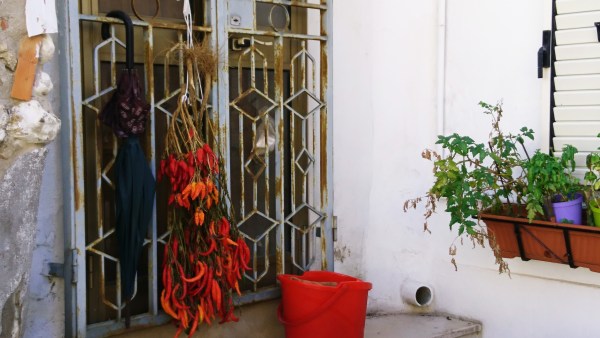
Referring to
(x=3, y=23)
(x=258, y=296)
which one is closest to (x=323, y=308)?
(x=258, y=296)

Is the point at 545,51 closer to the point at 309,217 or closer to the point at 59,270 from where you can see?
the point at 309,217

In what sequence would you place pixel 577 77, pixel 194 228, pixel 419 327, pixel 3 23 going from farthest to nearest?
pixel 419 327 < pixel 577 77 < pixel 194 228 < pixel 3 23

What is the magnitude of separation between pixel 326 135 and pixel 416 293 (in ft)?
3.83

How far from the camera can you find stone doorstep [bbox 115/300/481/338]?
397cm

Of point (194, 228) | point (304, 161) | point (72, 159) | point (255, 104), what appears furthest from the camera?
point (304, 161)

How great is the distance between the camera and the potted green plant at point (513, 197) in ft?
12.6

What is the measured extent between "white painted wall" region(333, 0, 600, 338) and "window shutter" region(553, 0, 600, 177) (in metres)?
0.23

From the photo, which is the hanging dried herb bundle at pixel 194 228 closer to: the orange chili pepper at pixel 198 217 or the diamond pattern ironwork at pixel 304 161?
the orange chili pepper at pixel 198 217

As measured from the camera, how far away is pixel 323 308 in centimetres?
392

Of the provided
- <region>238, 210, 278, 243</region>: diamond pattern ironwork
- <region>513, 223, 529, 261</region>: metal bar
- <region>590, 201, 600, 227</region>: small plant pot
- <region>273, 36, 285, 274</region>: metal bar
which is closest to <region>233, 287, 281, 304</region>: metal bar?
<region>273, 36, 285, 274</region>: metal bar

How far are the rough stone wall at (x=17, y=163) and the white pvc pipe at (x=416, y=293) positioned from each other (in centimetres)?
266

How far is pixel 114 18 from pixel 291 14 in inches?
52.7

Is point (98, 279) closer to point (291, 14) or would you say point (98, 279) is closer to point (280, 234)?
point (280, 234)

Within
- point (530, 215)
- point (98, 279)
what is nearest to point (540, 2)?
point (530, 215)
